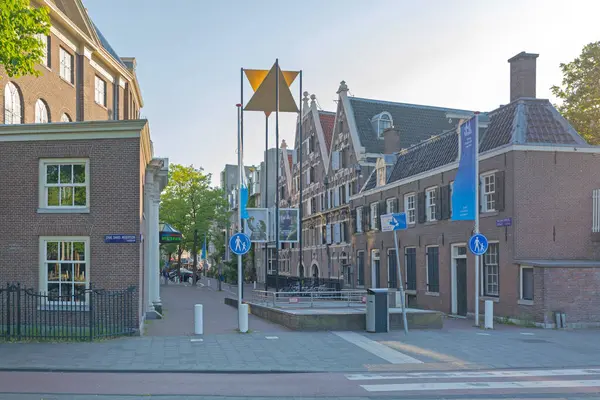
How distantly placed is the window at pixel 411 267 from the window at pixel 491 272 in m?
6.36

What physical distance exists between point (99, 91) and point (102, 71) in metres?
1.14

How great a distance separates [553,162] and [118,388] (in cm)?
1716

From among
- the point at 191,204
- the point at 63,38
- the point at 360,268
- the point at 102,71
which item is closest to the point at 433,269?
the point at 360,268

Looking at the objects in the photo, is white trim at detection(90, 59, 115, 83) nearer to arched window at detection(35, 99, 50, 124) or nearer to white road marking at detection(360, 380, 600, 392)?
arched window at detection(35, 99, 50, 124)

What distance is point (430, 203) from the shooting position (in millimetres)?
28688

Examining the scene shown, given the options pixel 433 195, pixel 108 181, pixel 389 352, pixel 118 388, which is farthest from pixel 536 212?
pixel 118 388

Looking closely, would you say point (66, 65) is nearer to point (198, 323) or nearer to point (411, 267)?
point (198, 323)

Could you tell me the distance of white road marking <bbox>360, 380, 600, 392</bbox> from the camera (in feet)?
34.4

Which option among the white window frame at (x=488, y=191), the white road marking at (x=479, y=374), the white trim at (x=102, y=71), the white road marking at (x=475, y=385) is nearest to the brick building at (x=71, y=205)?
the white road marking at (x=479, y=374)

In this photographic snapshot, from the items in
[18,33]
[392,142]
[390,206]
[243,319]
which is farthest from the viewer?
[392,142]

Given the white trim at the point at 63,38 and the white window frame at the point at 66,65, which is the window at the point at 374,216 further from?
the white trim at the point at 63,38

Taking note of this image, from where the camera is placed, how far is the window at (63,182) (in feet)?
57.2

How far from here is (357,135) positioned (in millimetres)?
41406

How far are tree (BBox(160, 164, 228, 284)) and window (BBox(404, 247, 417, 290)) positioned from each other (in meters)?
30.0
